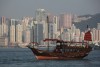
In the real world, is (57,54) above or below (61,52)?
below

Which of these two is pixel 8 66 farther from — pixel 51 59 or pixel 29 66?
pixel 51 59


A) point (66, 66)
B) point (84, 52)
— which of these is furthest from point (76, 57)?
point (66, 66)

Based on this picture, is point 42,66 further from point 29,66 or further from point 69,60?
point 69,60

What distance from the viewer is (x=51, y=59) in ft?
357

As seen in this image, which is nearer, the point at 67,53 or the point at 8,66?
the point at 8,66

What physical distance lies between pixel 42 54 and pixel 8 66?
20903 millimetres

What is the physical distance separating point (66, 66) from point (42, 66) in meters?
4.23

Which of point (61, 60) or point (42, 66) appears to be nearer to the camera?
point (42, 66)

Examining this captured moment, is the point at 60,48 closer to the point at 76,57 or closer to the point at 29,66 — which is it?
the point at 76,57

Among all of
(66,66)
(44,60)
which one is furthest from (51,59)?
(66,66)

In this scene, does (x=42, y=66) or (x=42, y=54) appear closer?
(x=42, y=66)

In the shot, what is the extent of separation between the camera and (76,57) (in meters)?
111

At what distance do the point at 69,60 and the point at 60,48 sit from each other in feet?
12.6

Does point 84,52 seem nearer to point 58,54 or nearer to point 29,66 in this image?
point 58,54
